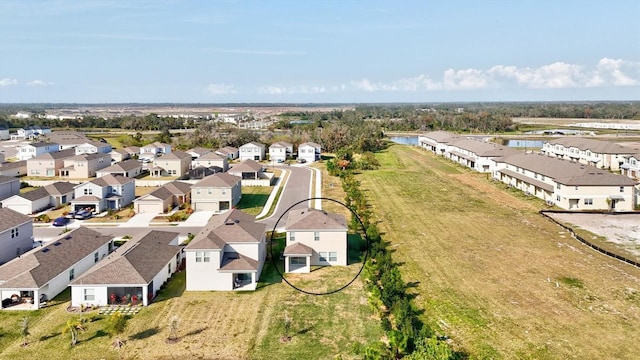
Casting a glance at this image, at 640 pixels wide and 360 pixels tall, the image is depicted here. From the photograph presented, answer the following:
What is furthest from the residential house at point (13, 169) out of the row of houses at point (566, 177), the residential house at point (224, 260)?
the row of houses at point (566, 177)

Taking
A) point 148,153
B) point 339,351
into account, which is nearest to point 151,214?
point 339,351

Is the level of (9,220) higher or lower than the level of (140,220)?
higher

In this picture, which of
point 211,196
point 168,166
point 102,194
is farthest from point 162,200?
point 168,166

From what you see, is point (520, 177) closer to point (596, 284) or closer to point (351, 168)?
point (351, 168)

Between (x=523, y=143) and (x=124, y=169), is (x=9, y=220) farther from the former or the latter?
(x=523, y=143)

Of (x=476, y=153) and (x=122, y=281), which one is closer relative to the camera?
(x=122, y=281)

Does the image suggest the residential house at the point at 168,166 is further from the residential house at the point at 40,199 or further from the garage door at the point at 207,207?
the garage door at the point at 207,207

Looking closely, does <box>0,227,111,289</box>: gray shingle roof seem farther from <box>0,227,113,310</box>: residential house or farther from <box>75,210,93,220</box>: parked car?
<box>75,210,93,220</box>: parked car

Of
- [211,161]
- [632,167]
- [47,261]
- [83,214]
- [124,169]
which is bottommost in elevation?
[83,214]
